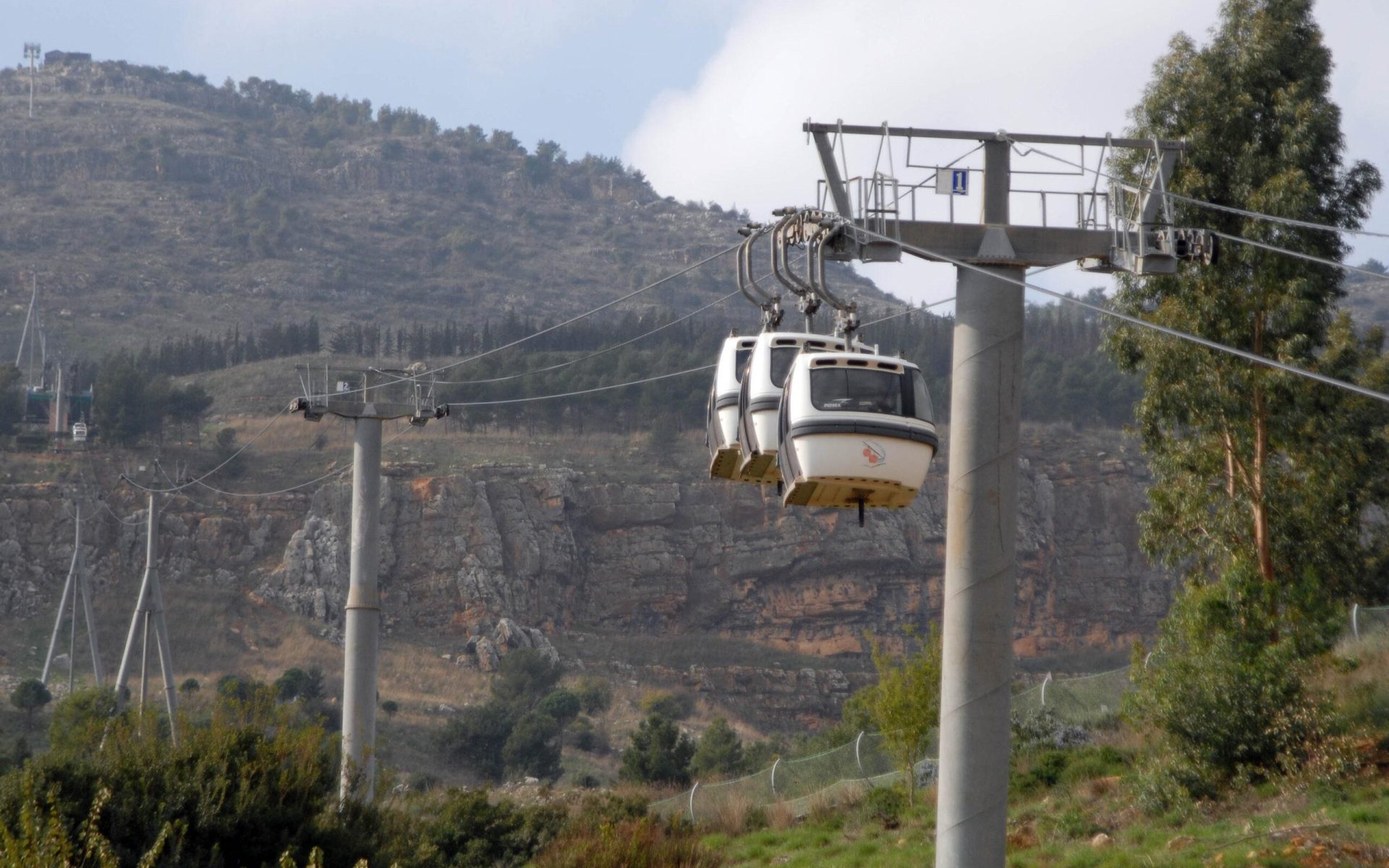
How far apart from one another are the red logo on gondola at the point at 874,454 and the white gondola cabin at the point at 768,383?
1.56 meters

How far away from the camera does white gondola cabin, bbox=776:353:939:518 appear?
12875 millimetres

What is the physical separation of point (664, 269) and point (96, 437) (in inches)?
4417

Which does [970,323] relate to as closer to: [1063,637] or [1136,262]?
[1136,262]

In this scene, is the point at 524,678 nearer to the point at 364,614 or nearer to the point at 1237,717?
the point at 364,614

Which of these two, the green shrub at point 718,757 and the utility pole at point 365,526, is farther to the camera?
the green shrub at point 718,757

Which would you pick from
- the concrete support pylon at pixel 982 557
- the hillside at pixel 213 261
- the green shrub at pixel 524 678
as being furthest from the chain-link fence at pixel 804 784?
the hillside at pixel 213 261

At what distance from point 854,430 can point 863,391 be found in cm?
38

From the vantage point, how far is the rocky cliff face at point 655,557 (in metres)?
83.3

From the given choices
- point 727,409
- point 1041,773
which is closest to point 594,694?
point 1041,773

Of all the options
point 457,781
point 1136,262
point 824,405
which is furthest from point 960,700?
point 457,781

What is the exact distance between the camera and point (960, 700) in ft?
41.2

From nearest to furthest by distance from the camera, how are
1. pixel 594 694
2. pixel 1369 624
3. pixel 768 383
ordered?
pixel 768 383 < pixel 1369 624 < pixel 594 694

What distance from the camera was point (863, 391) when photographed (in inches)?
514

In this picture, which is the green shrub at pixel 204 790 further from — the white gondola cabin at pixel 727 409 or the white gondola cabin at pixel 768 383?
the white gondola cabin at pixel 768 383
